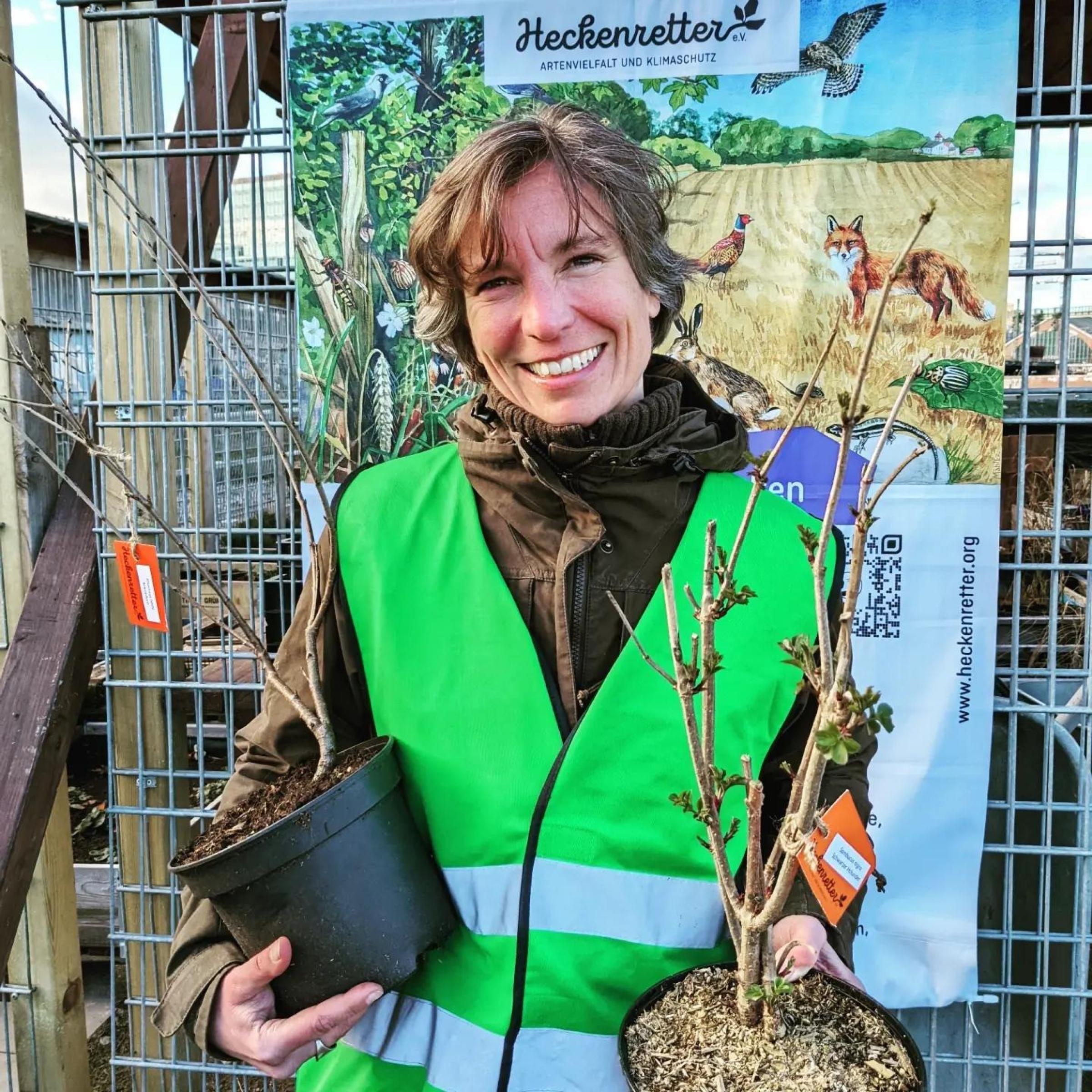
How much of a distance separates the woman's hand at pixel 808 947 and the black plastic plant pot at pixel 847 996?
0.03m

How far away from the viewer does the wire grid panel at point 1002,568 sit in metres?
1.89

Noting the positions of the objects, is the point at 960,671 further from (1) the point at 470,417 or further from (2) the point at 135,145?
(2) the point at 135,145

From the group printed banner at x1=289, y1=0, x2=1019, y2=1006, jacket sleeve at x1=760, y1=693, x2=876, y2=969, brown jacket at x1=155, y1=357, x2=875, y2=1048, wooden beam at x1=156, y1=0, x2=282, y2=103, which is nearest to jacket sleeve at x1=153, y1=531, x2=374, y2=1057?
brown jacket at x1=155, y1=357, x2=875, y2=1048

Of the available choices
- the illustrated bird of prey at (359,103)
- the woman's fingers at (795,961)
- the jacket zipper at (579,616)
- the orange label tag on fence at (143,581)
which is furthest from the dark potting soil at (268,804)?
the illustrated bird of prey at (359,103)

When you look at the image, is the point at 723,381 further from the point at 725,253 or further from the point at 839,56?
the point at 839,56

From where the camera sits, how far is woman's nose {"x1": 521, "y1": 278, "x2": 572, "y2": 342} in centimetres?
128

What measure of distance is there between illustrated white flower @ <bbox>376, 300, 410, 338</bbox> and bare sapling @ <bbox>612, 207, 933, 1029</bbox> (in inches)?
49.4

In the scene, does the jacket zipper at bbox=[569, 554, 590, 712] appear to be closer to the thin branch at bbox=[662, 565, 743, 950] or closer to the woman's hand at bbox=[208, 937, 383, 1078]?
the thin branch at bbox=[662, 565, 743, 950]

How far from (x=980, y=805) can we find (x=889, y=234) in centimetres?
122

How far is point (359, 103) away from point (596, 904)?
1699mm

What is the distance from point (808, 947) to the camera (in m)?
1.09

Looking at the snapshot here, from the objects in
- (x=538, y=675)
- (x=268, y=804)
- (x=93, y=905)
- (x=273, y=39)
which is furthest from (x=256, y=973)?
(x=273, y=39)

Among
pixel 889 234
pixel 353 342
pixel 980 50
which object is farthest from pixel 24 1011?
pixel 980 50

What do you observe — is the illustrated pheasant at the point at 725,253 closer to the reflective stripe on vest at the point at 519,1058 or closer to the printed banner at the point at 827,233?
the printed banner at the point at 827,233
